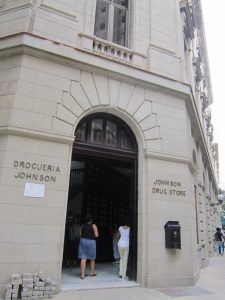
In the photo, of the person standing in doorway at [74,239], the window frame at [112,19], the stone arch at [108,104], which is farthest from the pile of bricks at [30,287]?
the window frame at [112,19]

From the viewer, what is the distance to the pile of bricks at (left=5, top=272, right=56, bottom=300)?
592 cm

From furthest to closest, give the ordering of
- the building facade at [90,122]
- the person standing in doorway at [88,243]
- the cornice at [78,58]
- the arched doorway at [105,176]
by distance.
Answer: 1. the arched doorway at [105,176]
2. the person standing in doorway at [88,243]
3. the cornice at [78,58]
4. the building facade at [90,122]

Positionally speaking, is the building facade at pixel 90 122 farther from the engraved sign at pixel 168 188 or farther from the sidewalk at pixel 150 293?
the sidewalk at pixel 150 293

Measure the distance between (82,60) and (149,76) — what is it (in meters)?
2.33

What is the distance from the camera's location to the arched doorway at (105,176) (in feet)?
27.7

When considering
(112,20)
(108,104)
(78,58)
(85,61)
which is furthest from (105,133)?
(112,20)

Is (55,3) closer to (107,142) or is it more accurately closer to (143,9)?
(143,9)

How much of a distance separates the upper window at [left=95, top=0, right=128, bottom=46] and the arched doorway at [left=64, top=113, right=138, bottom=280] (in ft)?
10.3

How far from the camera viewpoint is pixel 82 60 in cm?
816

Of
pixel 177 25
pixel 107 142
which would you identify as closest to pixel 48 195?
pixel 107 142

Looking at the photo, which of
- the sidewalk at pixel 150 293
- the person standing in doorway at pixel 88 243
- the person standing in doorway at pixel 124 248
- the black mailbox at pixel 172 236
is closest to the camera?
the sidewalk at pixel 150 293

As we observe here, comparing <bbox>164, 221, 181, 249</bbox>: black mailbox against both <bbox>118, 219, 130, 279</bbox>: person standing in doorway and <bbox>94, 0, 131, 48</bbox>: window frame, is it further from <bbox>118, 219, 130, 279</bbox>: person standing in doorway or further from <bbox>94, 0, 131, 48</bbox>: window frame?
<bbox>94, 0, 131, 48</bbox>: window frame

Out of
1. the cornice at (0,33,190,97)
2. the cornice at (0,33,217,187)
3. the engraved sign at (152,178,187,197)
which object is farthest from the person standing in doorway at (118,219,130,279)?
the cornice at (0,33,190,97)

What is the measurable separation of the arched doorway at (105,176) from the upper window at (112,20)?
10.3ft
